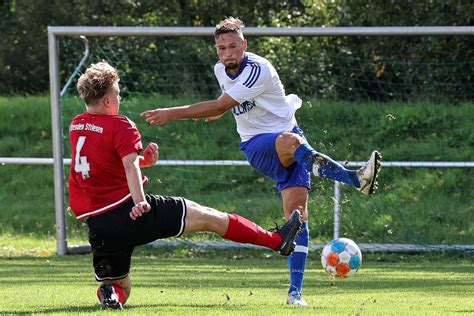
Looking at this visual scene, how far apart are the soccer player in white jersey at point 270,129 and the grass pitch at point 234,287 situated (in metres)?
0.60

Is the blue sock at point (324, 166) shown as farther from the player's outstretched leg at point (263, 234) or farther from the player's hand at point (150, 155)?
the player's hand at point (150, 155)

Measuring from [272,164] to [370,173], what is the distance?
78 cm

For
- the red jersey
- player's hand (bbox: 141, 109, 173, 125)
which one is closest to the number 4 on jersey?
the red jersey

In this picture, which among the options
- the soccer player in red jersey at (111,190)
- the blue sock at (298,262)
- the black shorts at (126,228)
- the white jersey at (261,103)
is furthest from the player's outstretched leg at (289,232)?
the white jersey at (261,103)

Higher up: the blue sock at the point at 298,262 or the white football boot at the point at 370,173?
the white football boot at the point at 370,173

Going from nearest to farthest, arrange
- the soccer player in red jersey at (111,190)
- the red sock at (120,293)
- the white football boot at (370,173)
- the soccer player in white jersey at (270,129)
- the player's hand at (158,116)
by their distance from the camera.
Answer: the soccer player in red jersey at (111,190) → the red sock at (120,293) → the player's hand at (158,116) → the white football boot at (370,173) → the soccer player in white jersey at (270,129)

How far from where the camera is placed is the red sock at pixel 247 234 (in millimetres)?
7156

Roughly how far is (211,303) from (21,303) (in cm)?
126

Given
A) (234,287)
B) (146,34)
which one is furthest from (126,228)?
(146,34)

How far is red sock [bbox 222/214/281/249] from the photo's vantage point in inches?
282

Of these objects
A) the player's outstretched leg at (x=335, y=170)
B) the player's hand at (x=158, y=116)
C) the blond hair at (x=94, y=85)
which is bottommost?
the player's outstretched leg at (x=335, y=170)

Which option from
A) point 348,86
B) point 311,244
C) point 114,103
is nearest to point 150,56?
point 348,86

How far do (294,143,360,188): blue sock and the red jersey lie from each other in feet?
4.31

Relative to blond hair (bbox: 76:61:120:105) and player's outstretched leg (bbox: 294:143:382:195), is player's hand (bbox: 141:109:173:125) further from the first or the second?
player's outstretched leg (bbox: 294:143:382:195)
